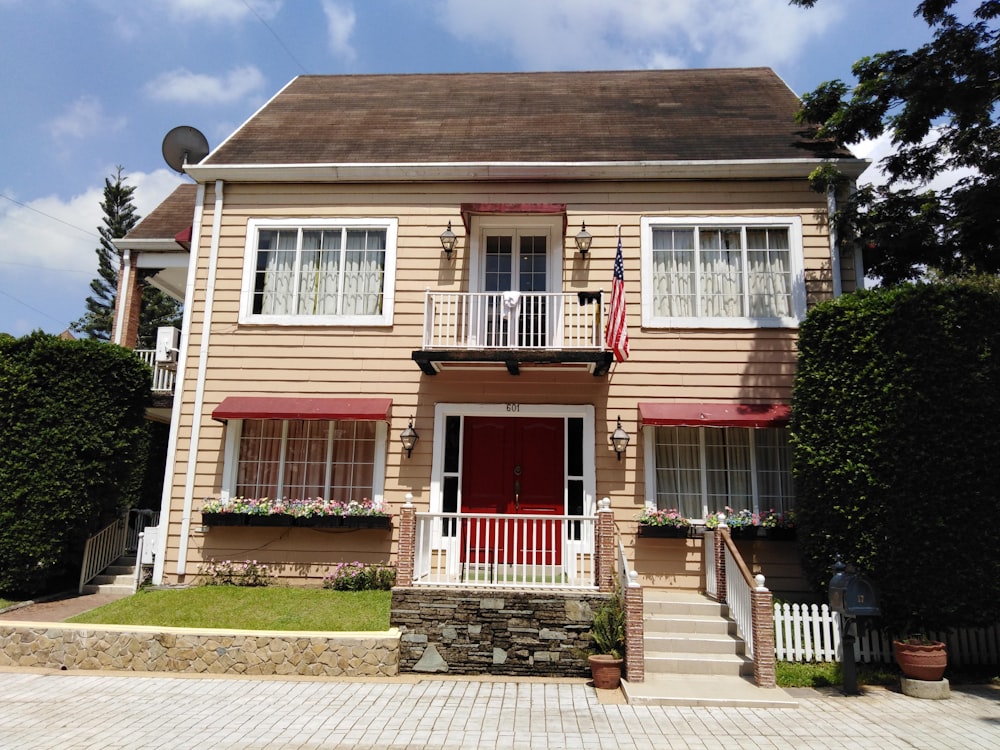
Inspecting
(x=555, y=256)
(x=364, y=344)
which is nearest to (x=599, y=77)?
(x=555, y=256)

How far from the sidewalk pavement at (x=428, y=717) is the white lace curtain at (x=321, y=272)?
6072mm

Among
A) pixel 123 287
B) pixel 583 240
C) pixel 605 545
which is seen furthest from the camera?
pixel 123 287

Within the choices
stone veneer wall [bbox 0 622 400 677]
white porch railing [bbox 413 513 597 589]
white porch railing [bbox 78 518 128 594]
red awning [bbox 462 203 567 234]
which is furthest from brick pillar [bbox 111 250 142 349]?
white porch railing [bbox 413 513 597 589]

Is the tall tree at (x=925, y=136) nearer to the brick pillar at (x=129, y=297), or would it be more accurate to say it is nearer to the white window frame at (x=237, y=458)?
the white window frame at (x=237, y=458)

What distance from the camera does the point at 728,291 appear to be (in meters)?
11.0

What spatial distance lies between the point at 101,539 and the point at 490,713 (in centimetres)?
849

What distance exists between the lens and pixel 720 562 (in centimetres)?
921

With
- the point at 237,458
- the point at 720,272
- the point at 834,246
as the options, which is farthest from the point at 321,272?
the point at 834,246

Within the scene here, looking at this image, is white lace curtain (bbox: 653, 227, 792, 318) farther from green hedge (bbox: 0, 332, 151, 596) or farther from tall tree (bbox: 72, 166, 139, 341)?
tall tree (bbox: 72, 166, 139, 341)

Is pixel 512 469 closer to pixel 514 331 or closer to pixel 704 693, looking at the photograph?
pixel 514 331

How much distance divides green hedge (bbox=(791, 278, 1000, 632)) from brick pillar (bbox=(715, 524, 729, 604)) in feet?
3.54

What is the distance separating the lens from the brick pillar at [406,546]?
836 centimetres

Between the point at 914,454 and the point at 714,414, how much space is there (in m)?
2.83

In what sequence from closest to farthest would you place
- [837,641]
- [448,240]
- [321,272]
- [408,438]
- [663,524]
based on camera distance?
[837,641] → [663,524] → [408,438] → [448,240] → [321,272]
